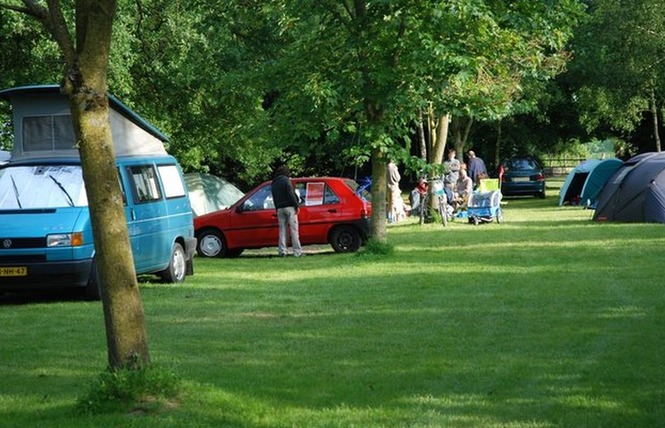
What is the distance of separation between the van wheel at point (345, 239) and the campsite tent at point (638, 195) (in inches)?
297

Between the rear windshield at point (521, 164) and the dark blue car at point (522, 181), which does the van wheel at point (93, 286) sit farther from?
the rear windshield at point (521, 164)

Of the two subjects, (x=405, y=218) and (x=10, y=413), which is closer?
(x=10, y=413)

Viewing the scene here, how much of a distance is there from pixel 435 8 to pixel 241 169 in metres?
31.0

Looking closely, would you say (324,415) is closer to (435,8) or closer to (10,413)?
(10,413)

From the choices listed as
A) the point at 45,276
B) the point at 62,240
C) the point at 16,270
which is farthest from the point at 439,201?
the point at 16,270

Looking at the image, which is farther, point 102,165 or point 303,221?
point 303,221

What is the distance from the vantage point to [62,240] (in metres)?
15.3

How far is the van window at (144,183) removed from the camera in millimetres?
17016

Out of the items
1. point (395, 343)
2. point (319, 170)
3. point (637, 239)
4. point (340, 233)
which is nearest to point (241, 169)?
point (319, 170)

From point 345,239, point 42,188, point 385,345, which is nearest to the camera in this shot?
point 385,345

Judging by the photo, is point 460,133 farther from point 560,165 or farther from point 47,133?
point 560,165

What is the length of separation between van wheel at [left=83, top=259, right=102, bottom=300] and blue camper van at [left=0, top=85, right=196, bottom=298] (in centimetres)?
2

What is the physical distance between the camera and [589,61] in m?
44.0

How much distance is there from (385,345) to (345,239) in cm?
1315
